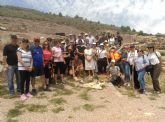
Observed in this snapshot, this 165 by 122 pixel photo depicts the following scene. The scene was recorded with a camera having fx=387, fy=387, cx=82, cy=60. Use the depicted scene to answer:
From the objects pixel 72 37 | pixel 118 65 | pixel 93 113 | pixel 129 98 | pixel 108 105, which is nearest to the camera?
pixel 93 113

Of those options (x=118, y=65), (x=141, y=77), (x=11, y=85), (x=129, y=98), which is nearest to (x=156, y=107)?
(x=129, y=98)

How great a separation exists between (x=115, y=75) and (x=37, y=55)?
13.8 feet

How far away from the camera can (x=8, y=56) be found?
13203mm

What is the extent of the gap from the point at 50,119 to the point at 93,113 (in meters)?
1.55

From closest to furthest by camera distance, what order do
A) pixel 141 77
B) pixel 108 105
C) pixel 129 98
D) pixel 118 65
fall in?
pixel 108 105, pixel 129 98, pixel 141 77, pixel 118 65

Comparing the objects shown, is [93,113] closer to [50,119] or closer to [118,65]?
[50,119]

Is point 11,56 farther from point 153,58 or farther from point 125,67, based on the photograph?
point 153,58

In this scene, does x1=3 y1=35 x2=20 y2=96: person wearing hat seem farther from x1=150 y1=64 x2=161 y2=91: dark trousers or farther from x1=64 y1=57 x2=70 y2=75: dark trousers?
x1=150 y1=64 x2=161 y2=91: dark trousers

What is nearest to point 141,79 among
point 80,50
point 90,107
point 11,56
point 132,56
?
point 132,56

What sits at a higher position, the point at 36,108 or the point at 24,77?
the point at 24,77

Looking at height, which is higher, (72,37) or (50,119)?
(72,37)

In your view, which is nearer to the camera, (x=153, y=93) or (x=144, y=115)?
(x=144, y=115)

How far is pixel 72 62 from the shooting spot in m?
16.6

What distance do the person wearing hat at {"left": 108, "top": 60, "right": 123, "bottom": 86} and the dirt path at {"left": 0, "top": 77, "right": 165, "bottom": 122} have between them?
95 cm
